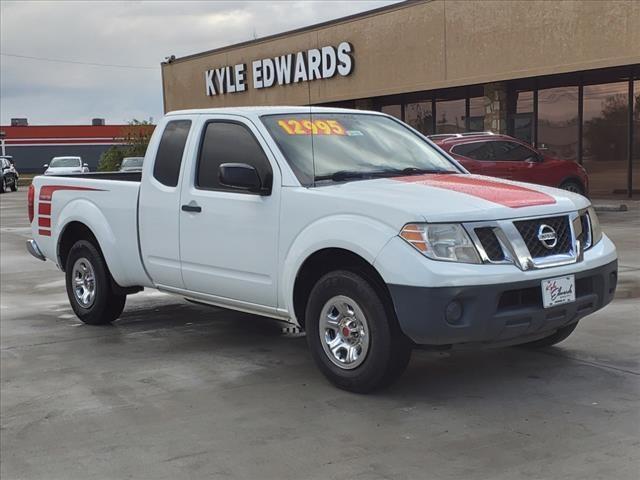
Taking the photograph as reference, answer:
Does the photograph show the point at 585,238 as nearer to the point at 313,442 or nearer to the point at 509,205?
the point at 509,205

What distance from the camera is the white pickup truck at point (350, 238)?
4727 mm

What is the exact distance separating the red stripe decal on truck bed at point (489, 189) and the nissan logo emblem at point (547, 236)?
6.5 inches

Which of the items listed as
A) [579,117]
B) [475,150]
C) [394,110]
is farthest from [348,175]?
[394,110]

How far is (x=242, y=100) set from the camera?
31078 mm

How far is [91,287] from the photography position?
7645 mm

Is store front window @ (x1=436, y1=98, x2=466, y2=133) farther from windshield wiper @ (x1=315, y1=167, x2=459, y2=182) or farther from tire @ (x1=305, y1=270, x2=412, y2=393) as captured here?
tire @ (x1=305, y1=270, x2=412, y2=393)

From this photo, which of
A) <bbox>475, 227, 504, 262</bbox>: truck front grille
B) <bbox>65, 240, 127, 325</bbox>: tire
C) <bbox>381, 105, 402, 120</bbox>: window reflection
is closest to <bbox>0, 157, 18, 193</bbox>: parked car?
<bbox>381, 105, 402, 120</bbox>: window reflection

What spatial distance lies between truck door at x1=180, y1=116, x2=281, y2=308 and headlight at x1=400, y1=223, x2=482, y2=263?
1.22 meters

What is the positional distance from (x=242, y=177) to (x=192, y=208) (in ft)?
2.65

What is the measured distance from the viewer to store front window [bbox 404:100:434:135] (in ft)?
85.2

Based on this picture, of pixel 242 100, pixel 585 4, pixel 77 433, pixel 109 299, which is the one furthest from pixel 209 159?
pixel 242 100

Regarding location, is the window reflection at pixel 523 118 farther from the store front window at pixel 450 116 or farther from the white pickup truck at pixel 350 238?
the white pickup truck at pixel 350 238

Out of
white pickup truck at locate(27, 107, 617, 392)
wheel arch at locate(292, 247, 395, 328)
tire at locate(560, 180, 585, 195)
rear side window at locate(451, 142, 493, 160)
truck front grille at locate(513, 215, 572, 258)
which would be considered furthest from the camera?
tire at locate(560, 180, 585, 195)

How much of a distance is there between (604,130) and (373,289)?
709 inches
